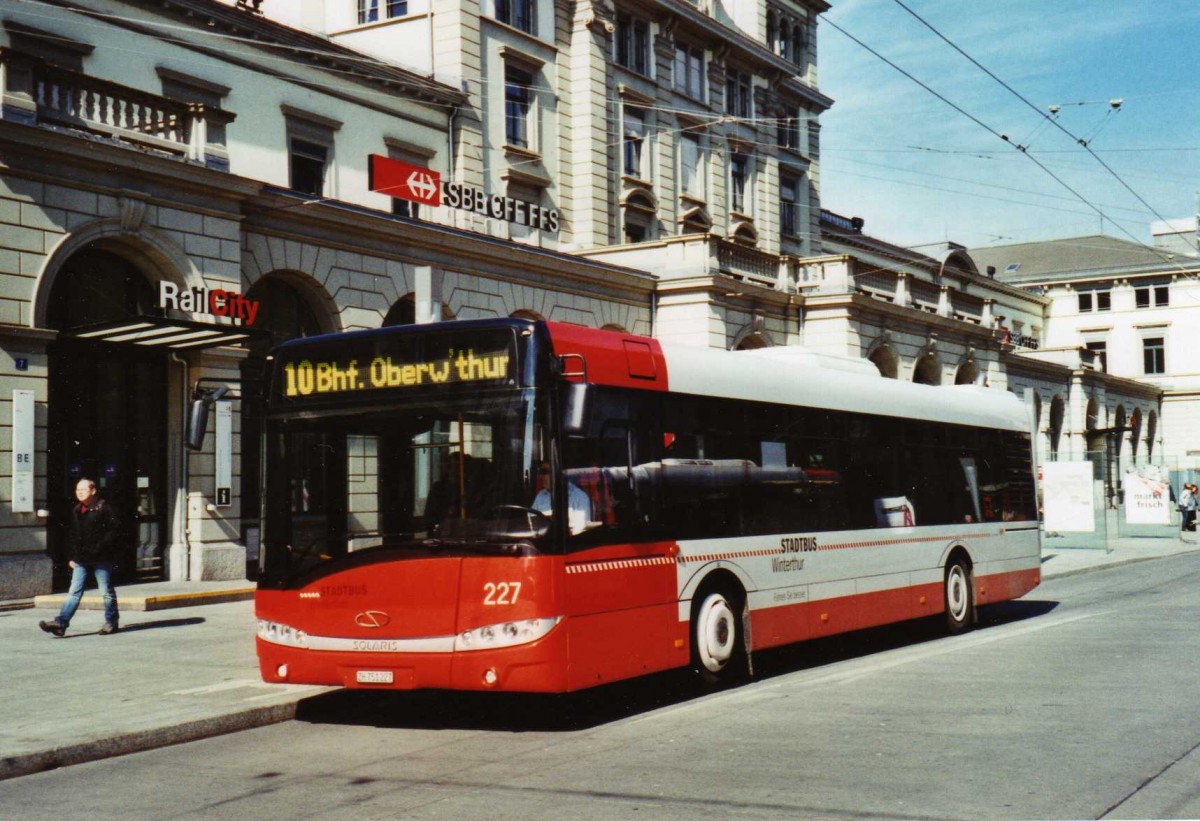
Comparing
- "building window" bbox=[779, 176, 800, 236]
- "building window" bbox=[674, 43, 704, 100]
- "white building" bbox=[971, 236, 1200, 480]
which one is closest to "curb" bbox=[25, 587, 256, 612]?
"building window" bbox=[674, 43, 704, 100]

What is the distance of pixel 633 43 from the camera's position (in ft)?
128

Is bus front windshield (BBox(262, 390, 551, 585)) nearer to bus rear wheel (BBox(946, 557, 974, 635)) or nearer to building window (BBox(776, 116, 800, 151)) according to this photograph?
bus rear wheel (BBox(946, 557, 974, 635))

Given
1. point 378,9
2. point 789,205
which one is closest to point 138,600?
point 378,9

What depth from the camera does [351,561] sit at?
30.8 ft

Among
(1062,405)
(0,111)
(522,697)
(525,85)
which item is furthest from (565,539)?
(1062,405)

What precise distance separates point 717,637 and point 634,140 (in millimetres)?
29153

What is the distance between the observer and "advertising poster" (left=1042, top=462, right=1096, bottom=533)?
102 feet

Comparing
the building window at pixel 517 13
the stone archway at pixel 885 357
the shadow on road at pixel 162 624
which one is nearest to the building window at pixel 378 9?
the building window at pixel 517 13

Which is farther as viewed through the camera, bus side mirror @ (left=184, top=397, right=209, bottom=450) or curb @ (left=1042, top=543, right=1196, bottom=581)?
curb @ (left=1042, top=543, right=1196, bottom=581)

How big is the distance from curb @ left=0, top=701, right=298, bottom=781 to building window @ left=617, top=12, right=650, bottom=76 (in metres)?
30.7

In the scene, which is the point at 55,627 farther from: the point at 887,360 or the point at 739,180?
the point at 739,180

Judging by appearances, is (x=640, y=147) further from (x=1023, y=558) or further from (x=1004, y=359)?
(x=1023, y=558)

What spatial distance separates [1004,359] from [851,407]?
1596 inches

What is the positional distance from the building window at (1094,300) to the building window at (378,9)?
203 feet
